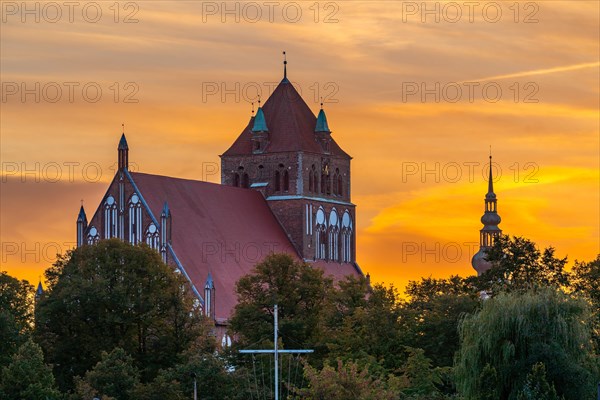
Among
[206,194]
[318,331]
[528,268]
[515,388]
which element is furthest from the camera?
[206,194]

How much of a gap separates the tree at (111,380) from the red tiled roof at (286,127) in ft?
168

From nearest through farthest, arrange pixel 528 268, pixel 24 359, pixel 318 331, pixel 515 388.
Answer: pixel 515 388 → pixel 24 359 → pixel 528 268 → pixel 318 331

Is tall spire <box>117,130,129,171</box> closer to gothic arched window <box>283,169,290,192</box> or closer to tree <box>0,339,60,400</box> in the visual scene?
gothic arched window <box>283,169,290,192</box>

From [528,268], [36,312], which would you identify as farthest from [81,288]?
[528,268]

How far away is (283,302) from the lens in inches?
4109

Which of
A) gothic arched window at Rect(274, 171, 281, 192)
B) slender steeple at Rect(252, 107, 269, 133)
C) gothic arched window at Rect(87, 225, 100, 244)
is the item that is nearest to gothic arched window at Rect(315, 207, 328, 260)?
gothic arched window at Rect(274, 171, 281, 192)

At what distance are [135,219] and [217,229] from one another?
596cm

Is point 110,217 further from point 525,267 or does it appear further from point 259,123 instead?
point 525,267

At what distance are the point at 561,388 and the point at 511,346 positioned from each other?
2586 millimetres

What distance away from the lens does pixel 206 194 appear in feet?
438

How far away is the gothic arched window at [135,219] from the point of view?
127 meters

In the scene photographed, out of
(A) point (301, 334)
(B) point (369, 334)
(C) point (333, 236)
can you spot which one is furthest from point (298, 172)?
(B) point (369, 334)

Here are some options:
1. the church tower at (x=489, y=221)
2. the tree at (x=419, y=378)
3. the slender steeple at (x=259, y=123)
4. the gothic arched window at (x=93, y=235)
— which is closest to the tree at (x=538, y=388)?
the tree at (x=419, y=378)

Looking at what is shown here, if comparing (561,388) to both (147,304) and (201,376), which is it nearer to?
(201,376)
